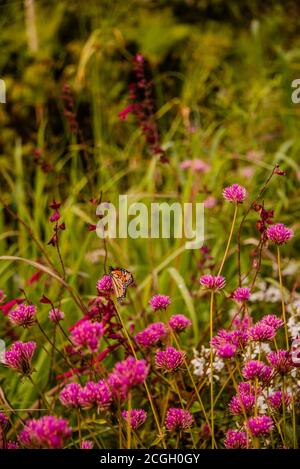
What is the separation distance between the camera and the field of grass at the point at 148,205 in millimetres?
1237

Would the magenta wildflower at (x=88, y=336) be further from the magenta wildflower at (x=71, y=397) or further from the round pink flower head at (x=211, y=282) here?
the round pink flower head at (x=211, y=282)

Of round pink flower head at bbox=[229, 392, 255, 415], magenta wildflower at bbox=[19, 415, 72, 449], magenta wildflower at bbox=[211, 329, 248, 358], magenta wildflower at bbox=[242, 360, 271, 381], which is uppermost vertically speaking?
magenta wildflower at bbox=[211, 329, 248, 358]

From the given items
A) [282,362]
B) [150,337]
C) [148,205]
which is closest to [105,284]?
[150,337]

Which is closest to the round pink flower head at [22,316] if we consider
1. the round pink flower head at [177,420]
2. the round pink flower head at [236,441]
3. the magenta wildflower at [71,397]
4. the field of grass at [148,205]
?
the field of grass at [148,205]

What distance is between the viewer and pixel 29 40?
471 centimetres

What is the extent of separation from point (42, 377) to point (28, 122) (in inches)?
121

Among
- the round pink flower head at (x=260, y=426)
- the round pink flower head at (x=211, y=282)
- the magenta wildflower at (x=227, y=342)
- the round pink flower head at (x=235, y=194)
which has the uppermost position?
the round pink flower head at (x=235, y=194)

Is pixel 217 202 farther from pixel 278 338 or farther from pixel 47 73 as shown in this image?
pixel 47 73

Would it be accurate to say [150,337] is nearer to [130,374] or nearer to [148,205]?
[130,374]

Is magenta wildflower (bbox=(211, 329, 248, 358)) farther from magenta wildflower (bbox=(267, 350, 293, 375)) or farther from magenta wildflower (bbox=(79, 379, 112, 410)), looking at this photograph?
magenta wildflower (bbox=(79, 379, 112, 410))

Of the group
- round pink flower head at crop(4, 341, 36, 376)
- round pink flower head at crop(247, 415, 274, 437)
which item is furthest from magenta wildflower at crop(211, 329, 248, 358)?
round pink flower head at crop(4, 341, 36, 376)

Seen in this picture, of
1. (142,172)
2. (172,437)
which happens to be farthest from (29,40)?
(172,437)

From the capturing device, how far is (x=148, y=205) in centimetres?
253

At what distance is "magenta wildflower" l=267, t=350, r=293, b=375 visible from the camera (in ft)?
3.57
